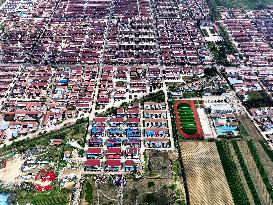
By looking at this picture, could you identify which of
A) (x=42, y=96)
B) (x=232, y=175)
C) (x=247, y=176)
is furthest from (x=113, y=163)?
(x=42, y=96)

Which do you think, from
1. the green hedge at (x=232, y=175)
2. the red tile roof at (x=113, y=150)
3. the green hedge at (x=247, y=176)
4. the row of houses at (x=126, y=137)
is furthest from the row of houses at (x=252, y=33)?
the red tile roof at (x=113, y=150)

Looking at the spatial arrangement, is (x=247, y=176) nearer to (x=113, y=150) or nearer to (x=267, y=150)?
(x=267, y=150)

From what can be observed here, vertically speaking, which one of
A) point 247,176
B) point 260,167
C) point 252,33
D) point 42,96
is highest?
point 42,96

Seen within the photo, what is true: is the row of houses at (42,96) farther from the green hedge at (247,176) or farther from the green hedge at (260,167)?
the green hedge at (260,167)

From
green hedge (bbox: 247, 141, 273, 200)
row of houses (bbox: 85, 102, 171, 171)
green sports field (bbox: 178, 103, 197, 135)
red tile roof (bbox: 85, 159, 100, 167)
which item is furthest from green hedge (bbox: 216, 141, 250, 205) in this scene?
red tile roof (bbox: 85, 159, 100, 167)

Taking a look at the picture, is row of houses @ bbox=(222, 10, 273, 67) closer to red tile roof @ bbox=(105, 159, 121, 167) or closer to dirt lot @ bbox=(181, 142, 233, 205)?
dirt lot @ bbox=(181, 142, 233, 205)

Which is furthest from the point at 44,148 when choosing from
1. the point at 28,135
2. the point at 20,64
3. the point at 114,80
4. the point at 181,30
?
the point at 181,30
